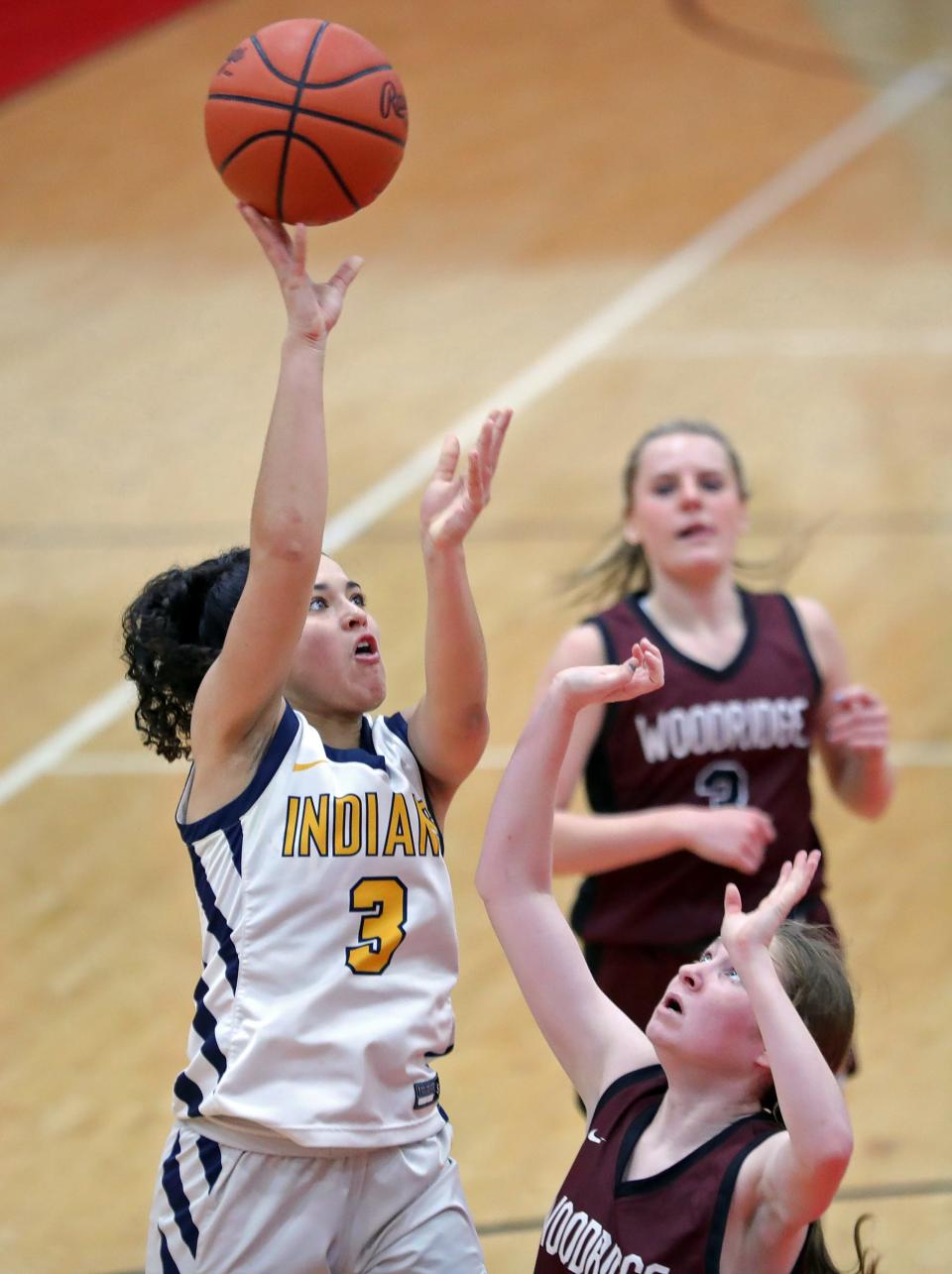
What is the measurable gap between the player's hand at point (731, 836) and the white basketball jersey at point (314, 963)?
98 centimetres

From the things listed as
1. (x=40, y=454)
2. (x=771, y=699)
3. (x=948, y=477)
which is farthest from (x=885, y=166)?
(x=771, y=699)

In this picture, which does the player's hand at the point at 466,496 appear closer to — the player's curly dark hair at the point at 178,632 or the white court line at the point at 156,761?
the player's curly dark hair at the point at 178,632

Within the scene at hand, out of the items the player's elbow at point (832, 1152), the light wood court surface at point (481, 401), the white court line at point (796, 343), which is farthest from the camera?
the white court line at point (796, 343)

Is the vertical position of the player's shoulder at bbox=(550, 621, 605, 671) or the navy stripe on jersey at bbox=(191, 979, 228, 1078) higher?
the player's shoulder at bbox=(550, 621, 605, 671)

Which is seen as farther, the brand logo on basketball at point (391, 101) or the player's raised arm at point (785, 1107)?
the brand logo on basketball at point (391, 101)

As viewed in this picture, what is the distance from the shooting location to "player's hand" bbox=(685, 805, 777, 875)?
3.55m

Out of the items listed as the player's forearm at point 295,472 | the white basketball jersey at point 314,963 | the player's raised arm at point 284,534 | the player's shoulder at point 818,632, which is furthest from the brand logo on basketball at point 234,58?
the player's shoulder at point 818,632

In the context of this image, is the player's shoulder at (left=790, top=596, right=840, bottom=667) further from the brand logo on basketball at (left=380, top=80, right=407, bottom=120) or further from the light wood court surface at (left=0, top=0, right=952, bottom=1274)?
the brand logo on basketball at (left=380, top=80, right=407, bottom=120)

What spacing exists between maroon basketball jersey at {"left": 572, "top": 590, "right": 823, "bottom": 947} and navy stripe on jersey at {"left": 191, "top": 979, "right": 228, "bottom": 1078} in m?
1.39

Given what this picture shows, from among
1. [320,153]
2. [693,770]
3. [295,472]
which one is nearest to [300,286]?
[295,472]

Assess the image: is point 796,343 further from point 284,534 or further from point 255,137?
point 284,534

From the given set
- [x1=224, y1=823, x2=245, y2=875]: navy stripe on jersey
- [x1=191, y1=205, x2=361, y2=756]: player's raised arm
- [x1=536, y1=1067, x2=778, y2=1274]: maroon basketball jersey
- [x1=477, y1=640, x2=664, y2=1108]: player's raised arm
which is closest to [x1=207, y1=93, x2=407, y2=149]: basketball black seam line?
[x1=191, y1=205, x2=361, y2=756]: player's raised arm

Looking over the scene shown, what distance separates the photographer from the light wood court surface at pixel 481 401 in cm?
502

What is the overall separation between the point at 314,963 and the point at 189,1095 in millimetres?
299
